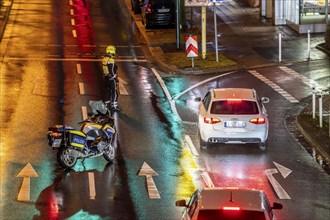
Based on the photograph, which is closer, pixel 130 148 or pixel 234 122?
pixel 234 122

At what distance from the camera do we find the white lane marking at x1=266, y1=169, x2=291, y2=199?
65.0 feet

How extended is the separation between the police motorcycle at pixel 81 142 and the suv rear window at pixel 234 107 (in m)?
2.85

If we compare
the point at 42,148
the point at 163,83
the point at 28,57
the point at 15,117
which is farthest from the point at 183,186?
the point at 28,57

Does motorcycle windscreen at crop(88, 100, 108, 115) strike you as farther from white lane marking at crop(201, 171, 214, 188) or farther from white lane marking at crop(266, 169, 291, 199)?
white lane marking at crop(266, 169, 291, 199)

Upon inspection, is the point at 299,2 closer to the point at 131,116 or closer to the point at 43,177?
the point at 131,116

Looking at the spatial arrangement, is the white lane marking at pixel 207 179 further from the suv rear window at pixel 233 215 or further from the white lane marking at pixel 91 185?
the suv rear window at pixel 233 215

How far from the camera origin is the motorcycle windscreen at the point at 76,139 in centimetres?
2139

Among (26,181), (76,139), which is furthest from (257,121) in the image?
(26,181)

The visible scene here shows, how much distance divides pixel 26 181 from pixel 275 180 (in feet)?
18.6

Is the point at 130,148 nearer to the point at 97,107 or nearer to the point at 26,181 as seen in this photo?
the point at 97,107

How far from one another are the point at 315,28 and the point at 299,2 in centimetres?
144

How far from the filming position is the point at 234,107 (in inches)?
927

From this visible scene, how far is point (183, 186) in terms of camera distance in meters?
20.4

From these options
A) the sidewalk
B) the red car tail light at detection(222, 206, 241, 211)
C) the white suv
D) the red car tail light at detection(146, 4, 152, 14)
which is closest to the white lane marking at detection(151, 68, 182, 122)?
the white suv
